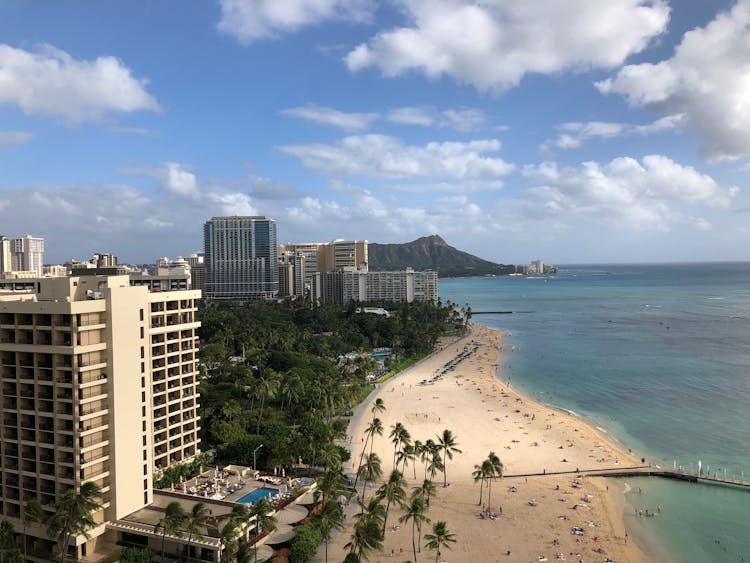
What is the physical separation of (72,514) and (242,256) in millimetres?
158795

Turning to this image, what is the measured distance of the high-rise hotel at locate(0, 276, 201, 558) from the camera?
3031 cm

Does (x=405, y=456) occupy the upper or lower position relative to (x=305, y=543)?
upper

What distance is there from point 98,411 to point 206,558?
9867 mm

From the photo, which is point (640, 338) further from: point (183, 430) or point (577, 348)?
point (183, 430)

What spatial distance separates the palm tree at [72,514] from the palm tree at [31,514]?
111 centimetres

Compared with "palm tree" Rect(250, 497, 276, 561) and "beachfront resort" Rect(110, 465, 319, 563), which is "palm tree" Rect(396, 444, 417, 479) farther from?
"palm tree" Rect(250, 497, 276, 561)

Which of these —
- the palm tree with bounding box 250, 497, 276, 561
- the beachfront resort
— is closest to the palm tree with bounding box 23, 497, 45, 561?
the beachfront resort

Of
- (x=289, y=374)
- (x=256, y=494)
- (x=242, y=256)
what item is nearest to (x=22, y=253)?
(x=242, y=256)

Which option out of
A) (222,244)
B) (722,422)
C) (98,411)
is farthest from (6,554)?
(222,244)

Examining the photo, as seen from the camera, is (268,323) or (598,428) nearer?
(598,428)

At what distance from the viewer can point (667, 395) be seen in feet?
236

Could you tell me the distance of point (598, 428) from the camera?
60.1 metres

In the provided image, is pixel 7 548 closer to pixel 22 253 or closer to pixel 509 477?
pixel 509 477

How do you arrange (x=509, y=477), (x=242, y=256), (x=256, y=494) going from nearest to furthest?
(x=256, y=494)
(x=509, y=477)
(x=242, y=256)
